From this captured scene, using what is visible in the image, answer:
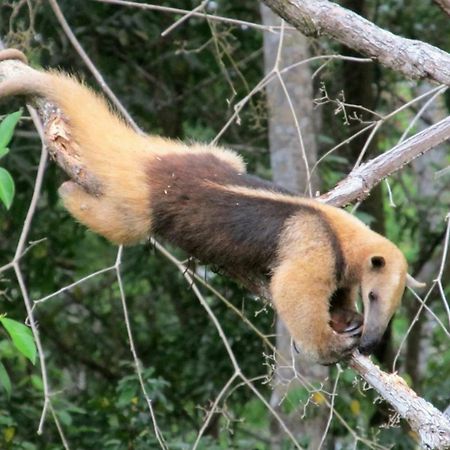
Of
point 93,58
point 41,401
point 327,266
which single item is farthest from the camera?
Answer: point 93,58

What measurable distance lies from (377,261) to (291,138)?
8.27 ft

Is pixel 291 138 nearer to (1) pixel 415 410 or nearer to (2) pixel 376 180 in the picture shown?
(2) pixel 376 180

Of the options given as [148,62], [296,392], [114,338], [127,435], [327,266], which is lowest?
[114,338]

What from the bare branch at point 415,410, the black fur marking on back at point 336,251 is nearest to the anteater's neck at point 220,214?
the black fur marking on back at point 336,251

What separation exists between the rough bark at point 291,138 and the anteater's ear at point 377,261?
2.23 m

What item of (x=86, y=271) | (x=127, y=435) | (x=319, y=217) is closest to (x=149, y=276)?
(x=86, y=271)

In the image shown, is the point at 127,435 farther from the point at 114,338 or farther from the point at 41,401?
the point at 114,338

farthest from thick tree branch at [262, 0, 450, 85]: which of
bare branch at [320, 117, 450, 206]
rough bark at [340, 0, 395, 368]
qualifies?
rough bark at [340, 0, 395, 368]

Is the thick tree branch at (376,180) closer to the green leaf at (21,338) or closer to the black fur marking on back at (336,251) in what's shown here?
the black fur marking on back at (336,251)

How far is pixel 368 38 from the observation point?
4273mm

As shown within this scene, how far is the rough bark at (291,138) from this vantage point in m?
6.88

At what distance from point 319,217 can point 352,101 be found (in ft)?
13.9

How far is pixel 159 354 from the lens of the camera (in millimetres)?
8594


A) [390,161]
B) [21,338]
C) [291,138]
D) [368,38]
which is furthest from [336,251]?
[291,138]
